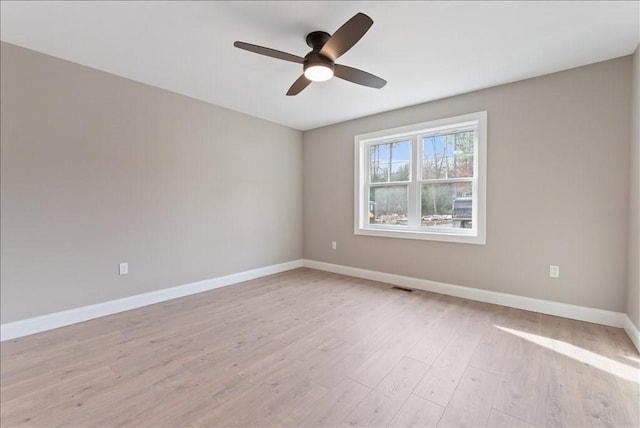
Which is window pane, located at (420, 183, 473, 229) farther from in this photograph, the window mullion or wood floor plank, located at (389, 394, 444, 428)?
wood floor plank, located at (389, 394, 444, 428)

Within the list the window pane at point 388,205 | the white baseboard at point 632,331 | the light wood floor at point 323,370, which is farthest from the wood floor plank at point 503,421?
the window pane at point 388,205

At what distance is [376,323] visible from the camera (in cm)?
272

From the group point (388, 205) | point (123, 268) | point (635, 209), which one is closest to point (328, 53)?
point (388, 205)

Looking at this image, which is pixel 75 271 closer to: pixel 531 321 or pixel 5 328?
pixel 5 328

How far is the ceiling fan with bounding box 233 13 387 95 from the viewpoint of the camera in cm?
180

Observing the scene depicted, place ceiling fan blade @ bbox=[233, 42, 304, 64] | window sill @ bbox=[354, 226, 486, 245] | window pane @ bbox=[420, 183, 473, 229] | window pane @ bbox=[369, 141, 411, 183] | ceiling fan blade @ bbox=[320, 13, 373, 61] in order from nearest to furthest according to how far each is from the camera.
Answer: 1. ceiling fan blade @ bbox=[320, 13, 373, 61]
2. ceiling fan blade @ bbox=[233, 42, 304, 64]
3. window sill @ bbox=[354, 226, 486, 245]
4. window pane @ bbox=[420, 183, 473, 229]
5. window pane @ bbox=[369, 141, 411, 183]

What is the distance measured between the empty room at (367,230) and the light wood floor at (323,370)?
0.06ft

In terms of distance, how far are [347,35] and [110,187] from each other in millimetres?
2799

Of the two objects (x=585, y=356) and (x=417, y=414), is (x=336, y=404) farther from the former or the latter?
(x=585, y=356)

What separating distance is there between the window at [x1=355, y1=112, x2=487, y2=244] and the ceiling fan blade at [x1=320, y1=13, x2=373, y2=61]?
2114 millimetres

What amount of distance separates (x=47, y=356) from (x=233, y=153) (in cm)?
291

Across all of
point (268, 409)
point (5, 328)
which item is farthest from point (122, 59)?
point (268, 409)

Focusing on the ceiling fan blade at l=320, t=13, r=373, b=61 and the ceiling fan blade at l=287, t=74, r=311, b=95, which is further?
the ceiling fan blade at l=287, t=74, r=311, b=95

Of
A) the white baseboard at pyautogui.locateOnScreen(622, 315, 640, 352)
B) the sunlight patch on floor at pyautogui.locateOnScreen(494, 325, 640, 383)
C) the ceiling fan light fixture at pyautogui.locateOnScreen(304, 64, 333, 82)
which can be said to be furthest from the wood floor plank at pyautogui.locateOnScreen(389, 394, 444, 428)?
the ceiling fan light fixture at pyautogui.locateOnScreen(304, 64, 333, 82)
